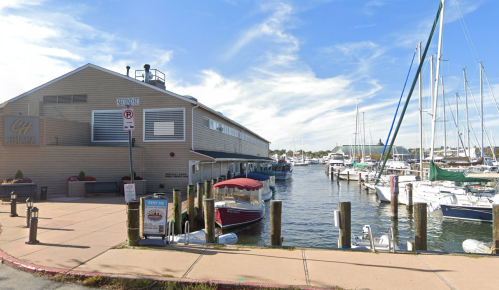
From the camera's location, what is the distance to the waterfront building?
61.6 feet

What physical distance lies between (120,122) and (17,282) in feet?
58.3

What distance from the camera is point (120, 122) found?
74.6ft

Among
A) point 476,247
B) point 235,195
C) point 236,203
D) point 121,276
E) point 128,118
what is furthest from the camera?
point 235,195

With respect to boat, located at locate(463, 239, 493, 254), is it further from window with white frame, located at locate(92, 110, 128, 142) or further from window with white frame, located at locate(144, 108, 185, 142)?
window with white frame, located at locate(92, 110, 128, 142)

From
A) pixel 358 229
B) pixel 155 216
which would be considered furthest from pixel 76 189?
pixel 358 229


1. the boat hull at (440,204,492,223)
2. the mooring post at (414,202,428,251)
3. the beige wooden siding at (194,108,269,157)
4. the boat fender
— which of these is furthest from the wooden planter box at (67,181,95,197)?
the boat hull at (440,204,492,223)

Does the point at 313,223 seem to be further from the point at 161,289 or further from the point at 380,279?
the point at 161,289

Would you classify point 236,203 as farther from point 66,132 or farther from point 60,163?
point 66,132

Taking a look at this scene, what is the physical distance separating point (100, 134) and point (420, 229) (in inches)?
847

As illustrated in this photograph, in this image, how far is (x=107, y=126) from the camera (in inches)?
904

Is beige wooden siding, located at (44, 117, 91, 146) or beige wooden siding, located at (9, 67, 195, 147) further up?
beige wooden siding, located at (9, 67, 195, 147)

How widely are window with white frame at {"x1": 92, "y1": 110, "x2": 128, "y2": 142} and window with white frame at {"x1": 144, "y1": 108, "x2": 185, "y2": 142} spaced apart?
Answer: 2.11 metres

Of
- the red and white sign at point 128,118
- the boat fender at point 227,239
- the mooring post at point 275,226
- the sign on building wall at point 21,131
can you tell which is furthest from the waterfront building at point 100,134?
the mooring post at point 275,226

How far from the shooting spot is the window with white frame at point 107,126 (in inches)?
897
